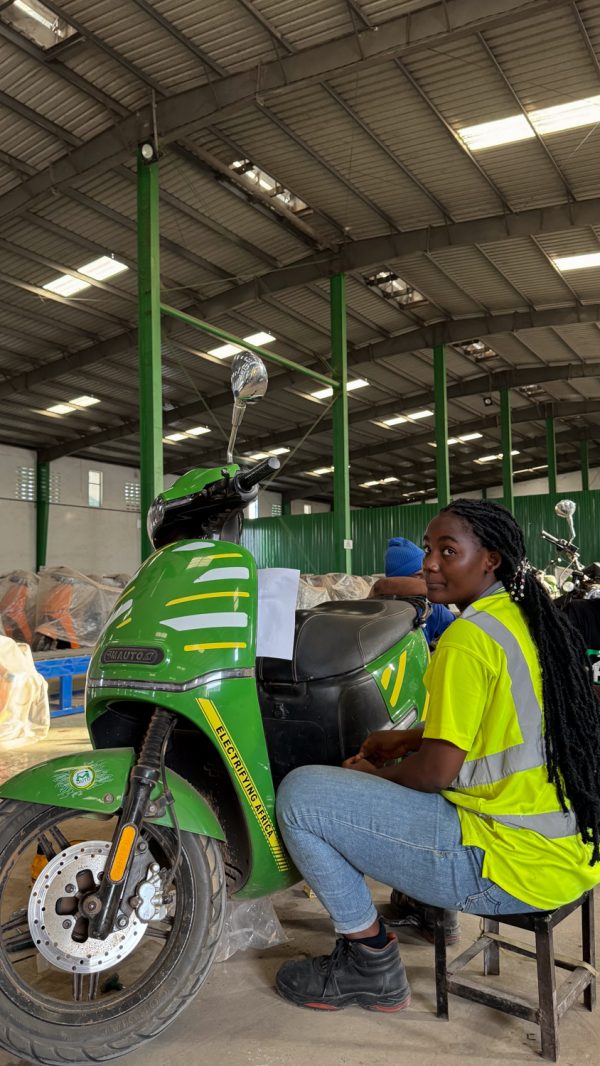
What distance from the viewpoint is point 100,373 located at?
50.2 ft

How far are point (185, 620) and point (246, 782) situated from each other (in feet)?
1.36

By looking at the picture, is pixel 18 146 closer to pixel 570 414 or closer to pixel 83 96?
pixel 83 96

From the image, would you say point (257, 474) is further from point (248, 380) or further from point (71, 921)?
point (71, 921)

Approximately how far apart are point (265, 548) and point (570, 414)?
906cm

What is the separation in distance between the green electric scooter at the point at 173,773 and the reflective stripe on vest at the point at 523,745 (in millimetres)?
510

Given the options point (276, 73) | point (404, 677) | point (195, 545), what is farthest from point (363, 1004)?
point (276, 73)

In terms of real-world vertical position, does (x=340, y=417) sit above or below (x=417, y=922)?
above

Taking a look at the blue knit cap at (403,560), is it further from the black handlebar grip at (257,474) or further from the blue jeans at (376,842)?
the blue jeans at (376,842)

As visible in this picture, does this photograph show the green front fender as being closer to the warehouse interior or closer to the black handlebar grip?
the warehouse interior

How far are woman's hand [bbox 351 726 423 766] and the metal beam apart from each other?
6709mm

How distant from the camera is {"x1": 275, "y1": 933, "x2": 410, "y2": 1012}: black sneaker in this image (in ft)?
6.25

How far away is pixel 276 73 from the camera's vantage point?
23.4ft

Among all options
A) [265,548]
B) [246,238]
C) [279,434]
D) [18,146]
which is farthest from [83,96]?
[265,548]

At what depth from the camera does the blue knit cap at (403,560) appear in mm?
3693
